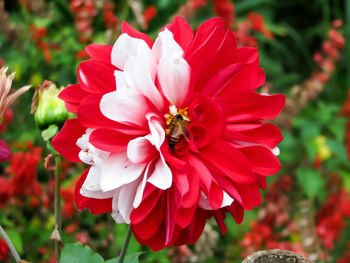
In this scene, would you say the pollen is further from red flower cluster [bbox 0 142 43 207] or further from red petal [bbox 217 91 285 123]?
red flower cluster [bbox 0 142 43 207]

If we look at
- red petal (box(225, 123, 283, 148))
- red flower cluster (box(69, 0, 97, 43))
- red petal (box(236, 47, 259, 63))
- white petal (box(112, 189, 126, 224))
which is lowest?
red flower cluster (box(69, 0, 97, 43))

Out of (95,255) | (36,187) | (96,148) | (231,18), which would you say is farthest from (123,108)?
(231,18)

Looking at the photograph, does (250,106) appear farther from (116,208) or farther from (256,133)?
(116,208)

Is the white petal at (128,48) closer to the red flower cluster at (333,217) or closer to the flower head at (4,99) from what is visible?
the flower head at (4,99)

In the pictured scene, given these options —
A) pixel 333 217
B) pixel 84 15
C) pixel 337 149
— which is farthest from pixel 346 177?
pixel 84 15

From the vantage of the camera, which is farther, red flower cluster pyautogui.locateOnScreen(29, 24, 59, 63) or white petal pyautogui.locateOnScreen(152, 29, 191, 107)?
red flower cluster pyautogui.locateOnScreen(29, 24, 59, 63)

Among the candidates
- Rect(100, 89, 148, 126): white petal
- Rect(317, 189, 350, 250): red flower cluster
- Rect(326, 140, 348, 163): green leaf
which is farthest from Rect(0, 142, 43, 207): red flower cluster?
Rect(326, 140, 348, 163): green leaf
